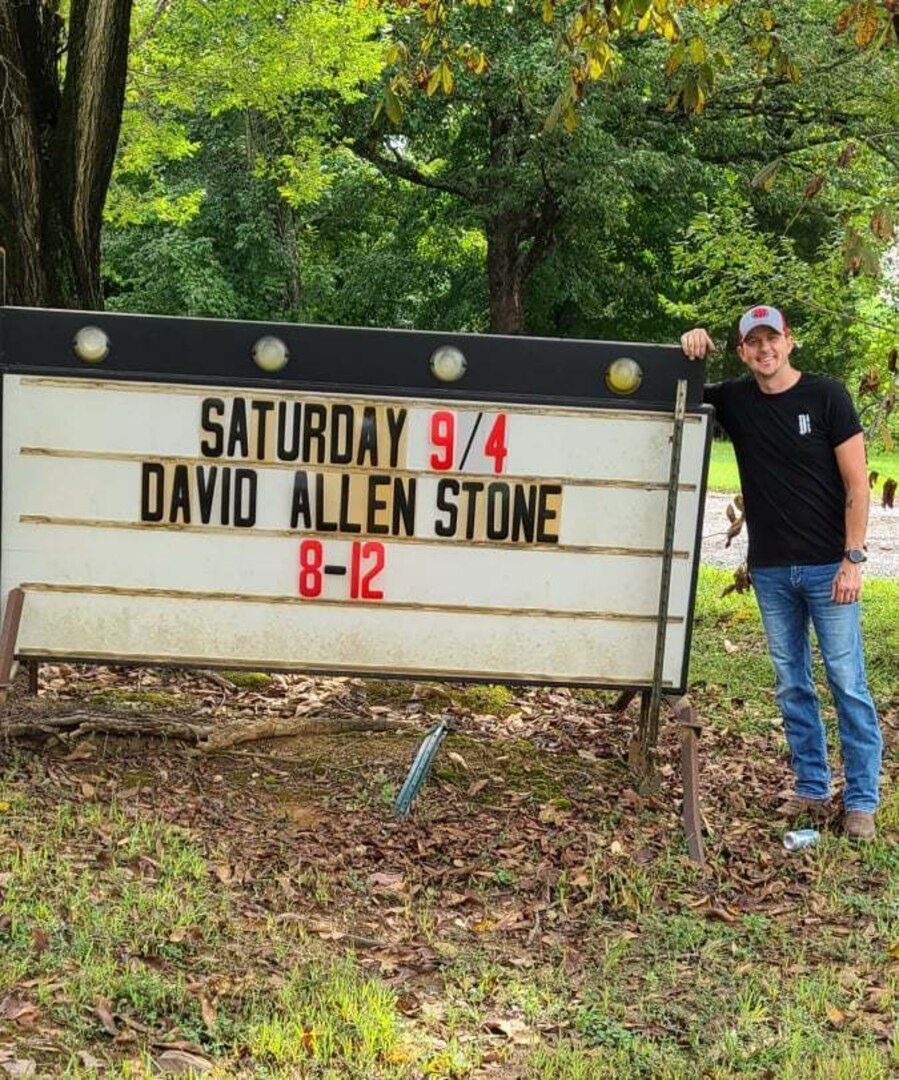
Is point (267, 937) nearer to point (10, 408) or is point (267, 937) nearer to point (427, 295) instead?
point (10, 408)

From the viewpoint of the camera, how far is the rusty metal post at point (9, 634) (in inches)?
182

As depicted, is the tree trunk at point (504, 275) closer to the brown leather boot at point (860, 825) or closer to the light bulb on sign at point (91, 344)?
the light bulb on sign at point (91, 344)

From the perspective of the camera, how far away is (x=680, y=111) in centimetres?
2200

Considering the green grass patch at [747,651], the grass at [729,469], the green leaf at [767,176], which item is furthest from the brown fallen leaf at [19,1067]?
the grass at [729,469]

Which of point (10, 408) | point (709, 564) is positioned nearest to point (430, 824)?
point (10, 408)

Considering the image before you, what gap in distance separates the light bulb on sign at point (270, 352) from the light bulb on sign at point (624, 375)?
1247mm

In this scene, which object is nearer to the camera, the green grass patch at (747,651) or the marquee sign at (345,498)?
the marquee sign at (345,498)

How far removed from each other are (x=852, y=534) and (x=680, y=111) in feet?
64.0

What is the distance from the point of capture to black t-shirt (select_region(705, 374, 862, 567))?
443cm

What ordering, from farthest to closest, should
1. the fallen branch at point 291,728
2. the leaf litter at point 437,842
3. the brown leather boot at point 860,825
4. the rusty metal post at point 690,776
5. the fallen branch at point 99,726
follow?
the fallen branch at point 291,728
the fallen branch at point 99,726
the brown leather boot at point 860,825
the rusty metal post at point 690,776
the leaf litter at point 437,842

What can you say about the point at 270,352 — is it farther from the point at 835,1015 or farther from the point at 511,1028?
the point at 835,1015

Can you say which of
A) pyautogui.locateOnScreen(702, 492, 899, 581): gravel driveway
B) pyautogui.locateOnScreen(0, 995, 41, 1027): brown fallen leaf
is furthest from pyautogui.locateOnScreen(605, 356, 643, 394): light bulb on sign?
pyautogui.locateOnScreen(702, 492, 899, 581): gravel driveway

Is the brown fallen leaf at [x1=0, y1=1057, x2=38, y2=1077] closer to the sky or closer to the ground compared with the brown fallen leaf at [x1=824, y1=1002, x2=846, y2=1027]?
closer to the sky

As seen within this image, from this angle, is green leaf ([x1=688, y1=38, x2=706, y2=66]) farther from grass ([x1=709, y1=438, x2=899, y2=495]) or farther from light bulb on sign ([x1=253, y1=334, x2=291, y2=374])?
grass ([x1=709, y1=438, x2=899, y2=495])
